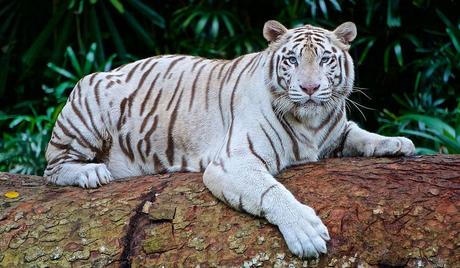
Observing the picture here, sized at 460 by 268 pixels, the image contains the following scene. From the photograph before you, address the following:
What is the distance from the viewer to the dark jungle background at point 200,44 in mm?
6605

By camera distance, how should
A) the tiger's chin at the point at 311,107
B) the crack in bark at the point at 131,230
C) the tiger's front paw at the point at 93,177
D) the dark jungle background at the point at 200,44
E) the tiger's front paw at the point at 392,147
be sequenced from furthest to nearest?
the dark jungle background at the point at 200,44
the tiger's front paw at the point at 93,177
the tiger's front paw at the point at 392,147
the tiger's chin at the point at 311,107
the crack in bark at the point at 131,230

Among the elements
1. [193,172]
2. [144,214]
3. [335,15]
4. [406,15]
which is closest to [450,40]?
[406,15]

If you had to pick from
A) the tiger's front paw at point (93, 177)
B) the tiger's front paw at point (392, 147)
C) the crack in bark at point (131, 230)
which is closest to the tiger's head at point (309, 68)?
the tiger's front paw at point (392, 147)

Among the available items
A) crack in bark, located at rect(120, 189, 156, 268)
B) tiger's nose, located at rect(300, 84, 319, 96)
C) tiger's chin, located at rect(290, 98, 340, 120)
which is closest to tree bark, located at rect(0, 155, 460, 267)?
crack in bark, located at rect(120, 189, 156, 268)

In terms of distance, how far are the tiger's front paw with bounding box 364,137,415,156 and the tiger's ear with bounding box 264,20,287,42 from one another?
711mm

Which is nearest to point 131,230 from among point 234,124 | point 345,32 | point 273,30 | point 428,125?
point 234,124

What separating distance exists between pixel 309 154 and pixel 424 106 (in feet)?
10.1

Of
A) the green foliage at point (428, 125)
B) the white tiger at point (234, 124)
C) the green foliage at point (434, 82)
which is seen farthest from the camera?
the green foliage at point (434, 82)

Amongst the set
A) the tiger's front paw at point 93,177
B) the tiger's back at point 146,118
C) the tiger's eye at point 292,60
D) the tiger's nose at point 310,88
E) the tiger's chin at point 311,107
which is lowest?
the tiger's front paw at point 93,177

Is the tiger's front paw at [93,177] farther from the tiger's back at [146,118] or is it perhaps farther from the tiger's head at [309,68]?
the tiger's head at [309,68]

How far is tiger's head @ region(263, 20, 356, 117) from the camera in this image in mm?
3598

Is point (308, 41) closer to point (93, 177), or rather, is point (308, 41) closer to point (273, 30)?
point (273, 30)

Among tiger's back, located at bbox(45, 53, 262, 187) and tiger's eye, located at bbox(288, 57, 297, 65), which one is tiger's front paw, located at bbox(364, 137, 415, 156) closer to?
tiger's eye, located at bbox(288, 57, 297, 65)

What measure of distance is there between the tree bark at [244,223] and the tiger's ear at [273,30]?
2.23ft
